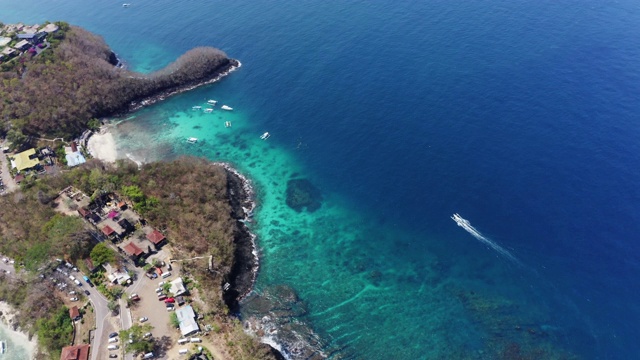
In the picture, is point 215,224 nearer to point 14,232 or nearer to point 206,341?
point 206,341

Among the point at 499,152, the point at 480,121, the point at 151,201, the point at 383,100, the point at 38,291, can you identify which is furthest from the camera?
the point at 383,100

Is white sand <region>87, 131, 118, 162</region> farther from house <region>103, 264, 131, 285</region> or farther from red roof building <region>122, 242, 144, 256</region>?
house <region>103, 264, 131, 285</region>

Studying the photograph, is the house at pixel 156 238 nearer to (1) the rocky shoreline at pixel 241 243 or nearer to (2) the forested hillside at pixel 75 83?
(1) the rocky shoreline at pixel 241 243

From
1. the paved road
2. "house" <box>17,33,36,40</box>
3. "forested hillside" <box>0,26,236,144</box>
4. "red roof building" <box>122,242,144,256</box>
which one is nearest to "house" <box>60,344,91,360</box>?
the paved road

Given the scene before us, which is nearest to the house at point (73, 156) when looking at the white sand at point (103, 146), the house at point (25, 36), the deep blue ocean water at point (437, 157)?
the white sand at point (103, 146)

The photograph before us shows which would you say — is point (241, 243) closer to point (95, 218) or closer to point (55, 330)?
point (95, 218)

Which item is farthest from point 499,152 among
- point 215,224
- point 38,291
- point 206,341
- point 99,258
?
point 38,291
